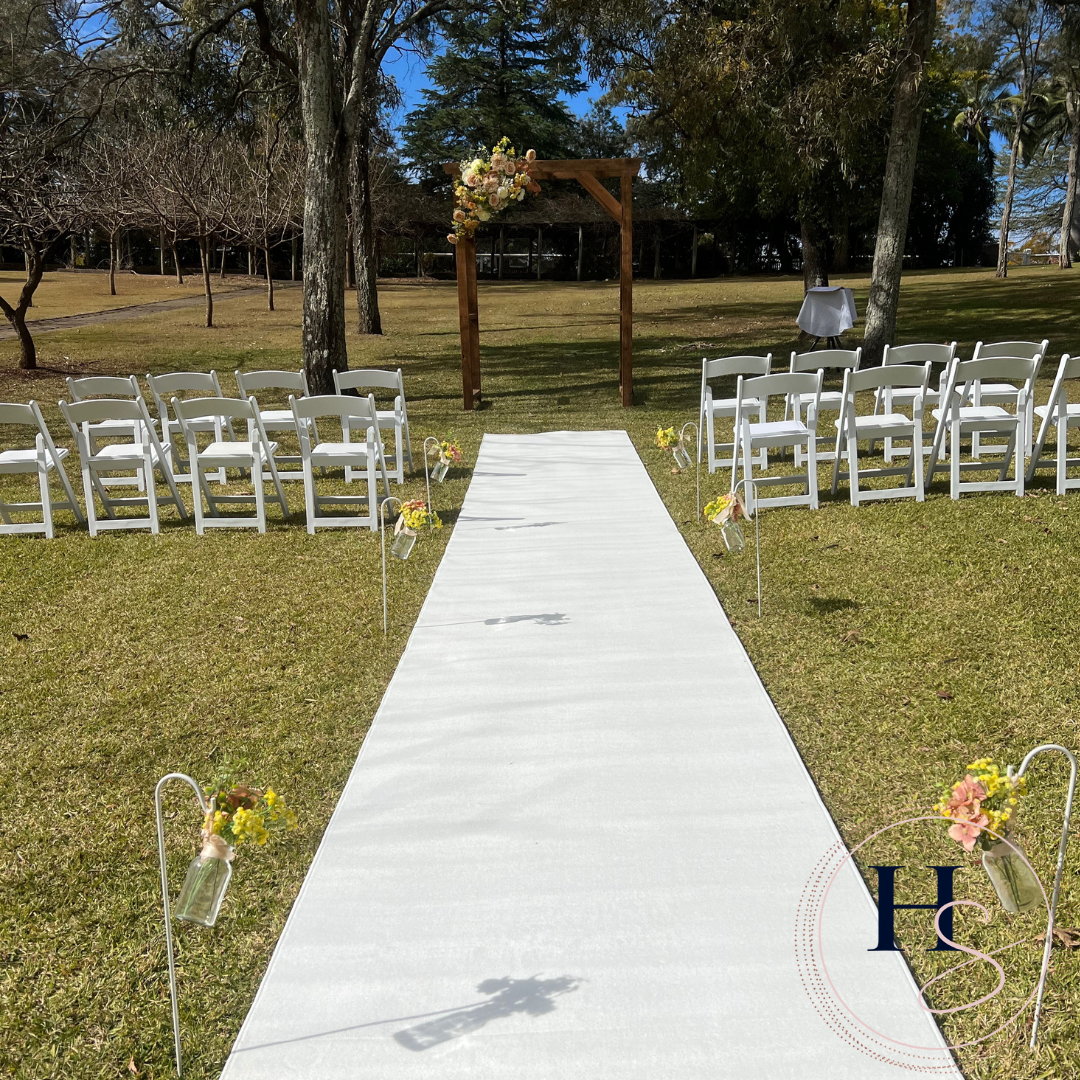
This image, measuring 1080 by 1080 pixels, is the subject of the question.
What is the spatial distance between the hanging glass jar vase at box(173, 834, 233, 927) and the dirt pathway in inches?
898

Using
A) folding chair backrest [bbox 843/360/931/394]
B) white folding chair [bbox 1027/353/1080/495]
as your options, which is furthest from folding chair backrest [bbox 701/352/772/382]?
white folding chair [bbox 1027/353/1080/495]

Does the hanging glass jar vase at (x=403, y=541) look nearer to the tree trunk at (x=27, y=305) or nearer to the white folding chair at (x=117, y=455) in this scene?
the white folding chair at (x=117, y=455)

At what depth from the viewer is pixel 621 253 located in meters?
12.6

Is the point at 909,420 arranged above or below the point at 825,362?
below

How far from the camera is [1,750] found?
14.3 ft

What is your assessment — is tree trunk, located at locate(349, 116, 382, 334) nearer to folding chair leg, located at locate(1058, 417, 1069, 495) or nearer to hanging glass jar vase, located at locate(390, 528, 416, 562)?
folding chair leg, located at locate(1058, 417, 1069, 495)

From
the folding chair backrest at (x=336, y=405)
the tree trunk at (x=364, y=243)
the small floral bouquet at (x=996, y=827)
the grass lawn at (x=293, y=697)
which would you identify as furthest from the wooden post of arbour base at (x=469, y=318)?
the small floral bouquet at (x=996, y=827)

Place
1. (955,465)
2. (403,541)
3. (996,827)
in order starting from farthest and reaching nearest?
1. (955,465)
2. (403,541)
3. (996,827)

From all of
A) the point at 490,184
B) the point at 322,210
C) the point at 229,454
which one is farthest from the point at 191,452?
the point at 322,210

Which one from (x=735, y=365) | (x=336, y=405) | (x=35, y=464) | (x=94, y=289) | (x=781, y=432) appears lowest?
(x=35, y=464)

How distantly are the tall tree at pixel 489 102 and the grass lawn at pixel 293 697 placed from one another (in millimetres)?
40026

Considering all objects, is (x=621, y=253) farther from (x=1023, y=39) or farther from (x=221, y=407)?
(x=1023, y=39)

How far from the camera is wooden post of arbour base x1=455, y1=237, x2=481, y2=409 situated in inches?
507

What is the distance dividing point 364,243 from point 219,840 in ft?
71.0
